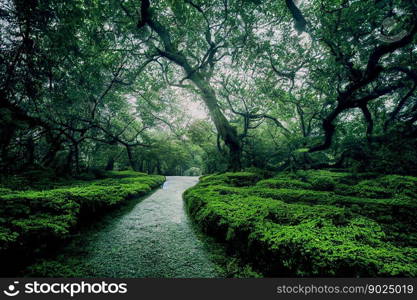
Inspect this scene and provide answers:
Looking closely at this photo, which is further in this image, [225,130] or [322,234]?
[225,130]

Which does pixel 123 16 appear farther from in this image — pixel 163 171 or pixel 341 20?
pixel 163 171

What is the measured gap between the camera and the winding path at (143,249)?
2424mm

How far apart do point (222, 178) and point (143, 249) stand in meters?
5.63

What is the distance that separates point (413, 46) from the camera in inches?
309

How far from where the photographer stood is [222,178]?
833 cm

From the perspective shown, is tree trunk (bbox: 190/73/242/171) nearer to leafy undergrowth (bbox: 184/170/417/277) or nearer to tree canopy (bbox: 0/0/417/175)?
tree canopy (bbox: 0/0/417/175)

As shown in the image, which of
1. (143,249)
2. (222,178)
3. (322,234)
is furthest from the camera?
(222,178)

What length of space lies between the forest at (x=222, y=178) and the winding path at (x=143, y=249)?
0.03 metres

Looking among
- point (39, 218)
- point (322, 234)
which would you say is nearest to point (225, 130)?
point (322, 234)

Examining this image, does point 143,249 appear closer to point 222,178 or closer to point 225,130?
point 222,178

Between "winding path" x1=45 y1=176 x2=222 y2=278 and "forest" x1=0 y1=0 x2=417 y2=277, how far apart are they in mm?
27

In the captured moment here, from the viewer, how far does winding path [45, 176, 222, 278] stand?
2424 mm

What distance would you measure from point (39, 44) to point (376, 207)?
1133 centimetres

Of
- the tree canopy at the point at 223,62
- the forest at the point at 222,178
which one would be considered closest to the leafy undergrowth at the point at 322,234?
the forest at the point at 222,178
